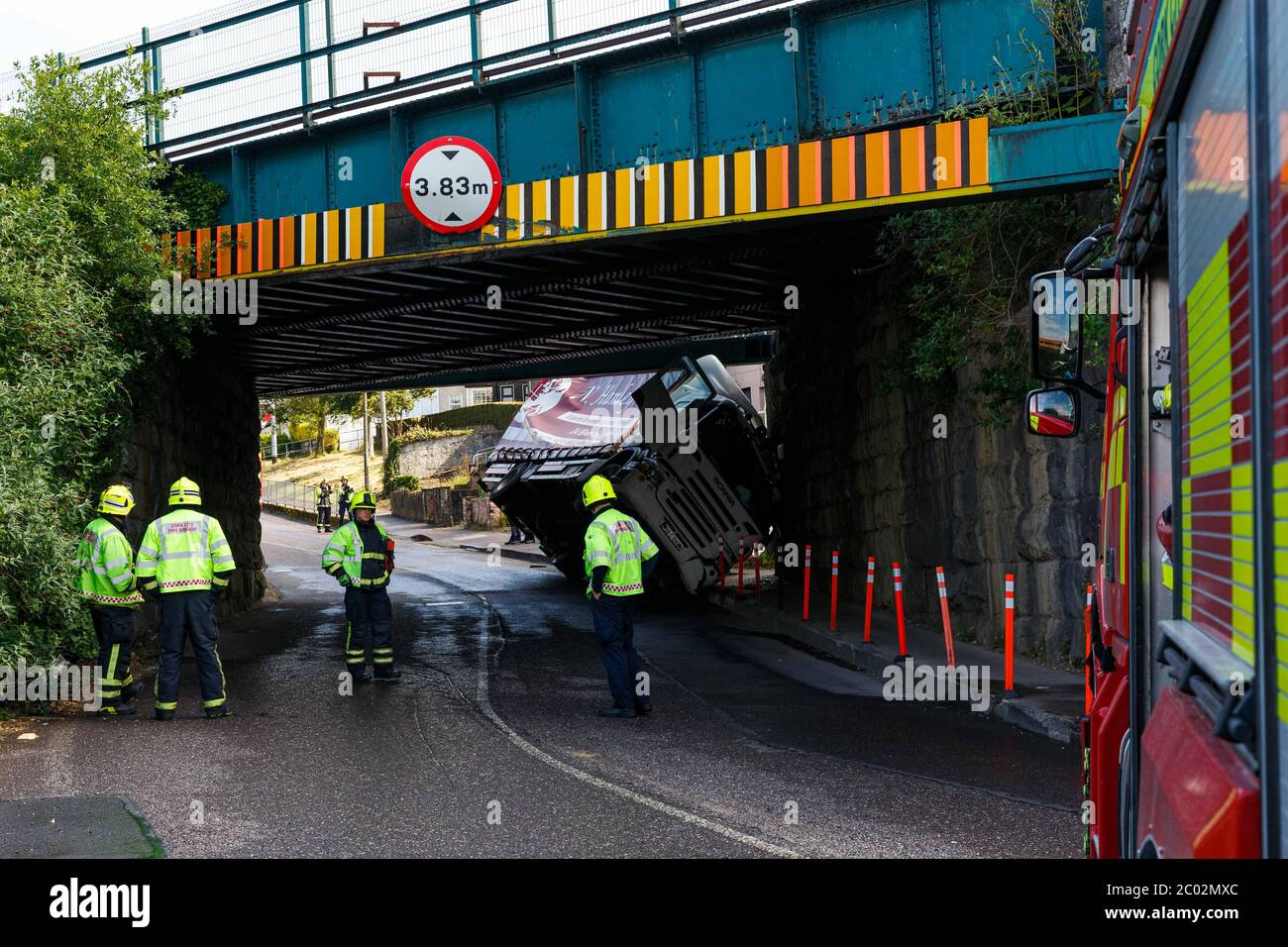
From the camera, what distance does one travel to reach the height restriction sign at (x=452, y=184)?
1362 cm

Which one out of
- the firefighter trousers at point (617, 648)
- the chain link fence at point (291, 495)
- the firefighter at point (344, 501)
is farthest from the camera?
the chain link fence at point (291, 495)

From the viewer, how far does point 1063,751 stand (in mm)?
8422

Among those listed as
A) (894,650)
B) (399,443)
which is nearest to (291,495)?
(399,443)

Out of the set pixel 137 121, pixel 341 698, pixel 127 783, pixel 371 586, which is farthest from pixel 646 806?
pixel 137 121

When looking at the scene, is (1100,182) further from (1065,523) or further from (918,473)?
(918,473)

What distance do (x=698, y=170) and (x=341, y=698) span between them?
5.95 metres

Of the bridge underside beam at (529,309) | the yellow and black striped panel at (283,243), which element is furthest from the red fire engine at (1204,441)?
the yellow and black striped panel at (283,243)

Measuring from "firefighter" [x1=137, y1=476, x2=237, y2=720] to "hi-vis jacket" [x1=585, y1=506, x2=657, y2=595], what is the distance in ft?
9.01

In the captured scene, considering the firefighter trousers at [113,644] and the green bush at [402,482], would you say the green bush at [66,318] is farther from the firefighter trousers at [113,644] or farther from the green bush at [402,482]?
the green bush at [402,482]

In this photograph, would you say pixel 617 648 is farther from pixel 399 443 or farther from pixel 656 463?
pixel 399 443

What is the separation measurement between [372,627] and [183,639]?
225 cm

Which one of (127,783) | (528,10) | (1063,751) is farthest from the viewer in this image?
(528,10)

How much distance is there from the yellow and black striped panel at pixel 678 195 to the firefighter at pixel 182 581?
490 centimetres

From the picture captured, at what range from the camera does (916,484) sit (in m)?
15.5
